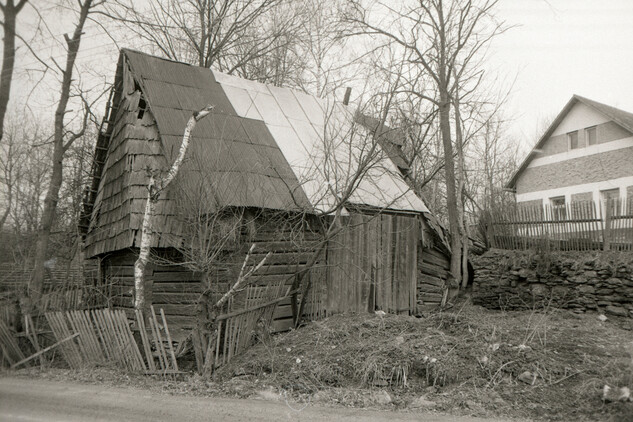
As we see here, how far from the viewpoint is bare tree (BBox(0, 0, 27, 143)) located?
21.1 ft

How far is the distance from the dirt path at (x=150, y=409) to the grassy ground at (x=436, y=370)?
0.40m

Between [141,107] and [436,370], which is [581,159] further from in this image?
[141,107]

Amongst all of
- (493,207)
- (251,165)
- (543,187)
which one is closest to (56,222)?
(251,165)

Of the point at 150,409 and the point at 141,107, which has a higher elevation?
the point at 141,107

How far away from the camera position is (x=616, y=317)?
34.8 feet

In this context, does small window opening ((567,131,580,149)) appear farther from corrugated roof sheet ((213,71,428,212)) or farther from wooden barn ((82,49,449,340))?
wooden barn ((82,49,449,340))

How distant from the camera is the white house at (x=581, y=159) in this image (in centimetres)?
2019

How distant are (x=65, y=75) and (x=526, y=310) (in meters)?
12.7

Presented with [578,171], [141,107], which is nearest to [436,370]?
[141,107]

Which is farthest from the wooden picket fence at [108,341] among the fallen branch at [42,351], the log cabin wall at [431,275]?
the log cabin wall at [431,275]

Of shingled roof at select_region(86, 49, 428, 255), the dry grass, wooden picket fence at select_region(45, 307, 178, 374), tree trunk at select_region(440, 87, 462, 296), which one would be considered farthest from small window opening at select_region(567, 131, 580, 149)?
wooden picket fence at select_region(45, 307, 178, 374)

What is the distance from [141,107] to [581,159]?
1926 centimetres

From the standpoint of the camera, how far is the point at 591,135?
2214 cm

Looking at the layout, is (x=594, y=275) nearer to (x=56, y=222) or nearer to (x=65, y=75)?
(x=65, y=75)
